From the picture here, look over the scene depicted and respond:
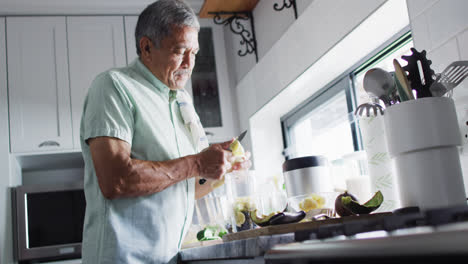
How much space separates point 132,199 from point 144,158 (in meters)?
0.11

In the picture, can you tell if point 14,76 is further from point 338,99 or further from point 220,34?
point 338,99

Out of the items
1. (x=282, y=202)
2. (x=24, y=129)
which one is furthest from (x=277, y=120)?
(x=282, y=202)

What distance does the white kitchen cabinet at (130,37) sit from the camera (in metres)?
2.89

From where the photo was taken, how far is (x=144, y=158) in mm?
1254

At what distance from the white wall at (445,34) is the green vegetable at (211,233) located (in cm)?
79

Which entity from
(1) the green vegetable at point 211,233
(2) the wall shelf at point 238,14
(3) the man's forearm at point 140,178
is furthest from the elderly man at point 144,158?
(2) the wall shelf at point 238,14

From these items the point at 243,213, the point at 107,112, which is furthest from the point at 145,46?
the point at 243,213

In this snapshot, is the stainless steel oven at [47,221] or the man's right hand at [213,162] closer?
the man's right hand at [213,162]

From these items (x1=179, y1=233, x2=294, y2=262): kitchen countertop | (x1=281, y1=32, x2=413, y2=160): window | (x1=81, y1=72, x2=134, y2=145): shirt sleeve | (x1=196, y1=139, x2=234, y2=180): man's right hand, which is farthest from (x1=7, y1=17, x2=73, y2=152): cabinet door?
(x1=179, y1=233, x2=294, y2=262): kitchen countertop

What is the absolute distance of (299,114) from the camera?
→ 2.62m

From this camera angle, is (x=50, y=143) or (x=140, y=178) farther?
(x=50, y=143)

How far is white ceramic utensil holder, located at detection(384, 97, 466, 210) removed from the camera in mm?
901

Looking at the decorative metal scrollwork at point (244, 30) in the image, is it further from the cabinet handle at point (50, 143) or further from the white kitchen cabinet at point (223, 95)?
the cabinet handle at point (50, 143)

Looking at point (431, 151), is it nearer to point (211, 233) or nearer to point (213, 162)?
point (213, 162)
